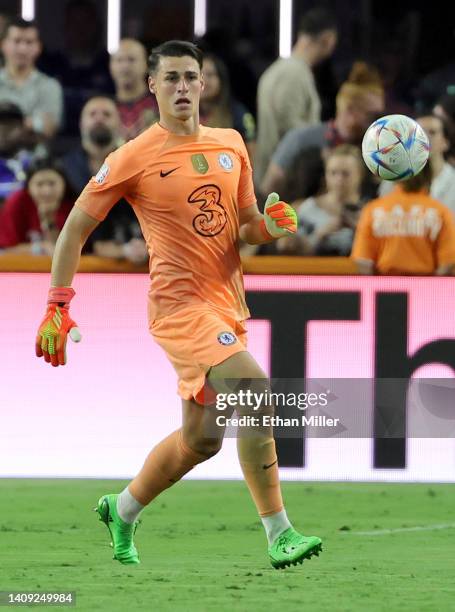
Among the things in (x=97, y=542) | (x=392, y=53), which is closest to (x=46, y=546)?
(x=97, y=542)

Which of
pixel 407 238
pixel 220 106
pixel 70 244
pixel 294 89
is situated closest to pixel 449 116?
pixel 294 89

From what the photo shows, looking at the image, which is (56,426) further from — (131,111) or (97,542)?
(131,111)

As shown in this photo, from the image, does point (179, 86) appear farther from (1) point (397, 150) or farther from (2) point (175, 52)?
(1) point (397, 150)

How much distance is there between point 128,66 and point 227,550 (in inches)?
172

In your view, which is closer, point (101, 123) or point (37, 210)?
point (37, 210)

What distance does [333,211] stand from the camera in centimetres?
942

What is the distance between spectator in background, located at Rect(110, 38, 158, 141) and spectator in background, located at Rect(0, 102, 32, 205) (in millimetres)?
692

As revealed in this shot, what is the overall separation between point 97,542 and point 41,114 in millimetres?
4110

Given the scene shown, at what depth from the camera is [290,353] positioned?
8664 mm

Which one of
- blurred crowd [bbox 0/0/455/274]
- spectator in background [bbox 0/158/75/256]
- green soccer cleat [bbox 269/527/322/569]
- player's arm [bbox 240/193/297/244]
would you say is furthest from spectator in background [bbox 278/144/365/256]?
green soccer cleat [bbox 269/527/322/569]

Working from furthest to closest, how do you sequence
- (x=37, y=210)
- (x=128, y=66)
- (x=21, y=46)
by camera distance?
(x=21, y=46), (x=128, y=66), (x=37, y=210)

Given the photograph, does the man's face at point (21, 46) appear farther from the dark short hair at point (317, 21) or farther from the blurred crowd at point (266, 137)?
the dark short hair at point (317, 21)

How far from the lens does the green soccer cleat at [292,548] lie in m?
5.48

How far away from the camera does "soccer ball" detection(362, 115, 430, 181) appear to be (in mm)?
6566
